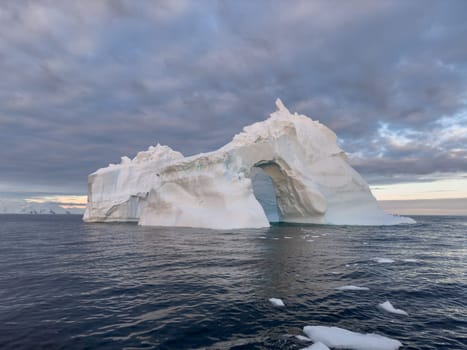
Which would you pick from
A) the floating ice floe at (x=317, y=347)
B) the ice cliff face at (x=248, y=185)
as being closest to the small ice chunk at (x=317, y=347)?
the floating ice floe at (x=317, y=347)

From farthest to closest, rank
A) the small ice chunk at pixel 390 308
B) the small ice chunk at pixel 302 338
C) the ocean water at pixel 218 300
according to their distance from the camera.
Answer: the small ice chunk at pixel 390 308 → the ocean water at pixel 218 300 → the small ice chunk at pixel 302 338

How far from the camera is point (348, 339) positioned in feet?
20.4

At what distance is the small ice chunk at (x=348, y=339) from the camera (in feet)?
19.8

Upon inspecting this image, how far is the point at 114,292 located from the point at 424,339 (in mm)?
8529

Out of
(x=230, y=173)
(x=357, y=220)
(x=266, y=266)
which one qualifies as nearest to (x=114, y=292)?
(x=266, y=266)

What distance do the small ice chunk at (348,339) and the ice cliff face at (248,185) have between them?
2506cm

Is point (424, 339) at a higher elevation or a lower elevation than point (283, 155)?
lower

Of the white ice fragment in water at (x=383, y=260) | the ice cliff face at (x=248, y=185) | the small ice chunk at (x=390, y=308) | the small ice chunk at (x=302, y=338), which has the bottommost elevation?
the small ice chunk at (x=302, y=338)

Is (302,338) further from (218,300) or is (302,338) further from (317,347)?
(218,300)

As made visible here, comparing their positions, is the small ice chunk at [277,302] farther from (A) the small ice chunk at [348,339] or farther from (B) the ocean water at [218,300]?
(A) the small ice chunk at [348,339]

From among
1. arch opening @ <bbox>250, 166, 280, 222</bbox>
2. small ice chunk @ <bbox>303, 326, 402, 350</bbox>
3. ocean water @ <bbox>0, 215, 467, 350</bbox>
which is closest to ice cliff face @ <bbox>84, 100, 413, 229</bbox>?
arch opening @ <bbox>250, 166, 280, 222</bbox>

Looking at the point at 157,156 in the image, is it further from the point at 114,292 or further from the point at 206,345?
the point at 206,345

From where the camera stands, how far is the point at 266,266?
43.4ft

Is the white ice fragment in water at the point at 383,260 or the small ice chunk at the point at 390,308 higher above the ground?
the white ice fragment in water at the point at 383,260
